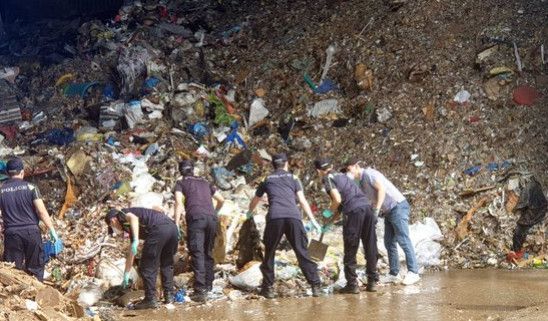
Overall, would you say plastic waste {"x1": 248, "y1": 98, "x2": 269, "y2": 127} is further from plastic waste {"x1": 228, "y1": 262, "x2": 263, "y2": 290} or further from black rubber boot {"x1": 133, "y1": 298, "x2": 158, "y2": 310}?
black rubber boot {"x1": 133, "y1": 298, "x2": 158, "y2": 310}

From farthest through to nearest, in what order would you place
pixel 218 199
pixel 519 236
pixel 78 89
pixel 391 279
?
pixel 78 89
pixel 519 236
pixel 391 279
pixel 218 199

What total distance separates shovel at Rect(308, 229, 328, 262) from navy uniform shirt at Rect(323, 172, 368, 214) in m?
0.54

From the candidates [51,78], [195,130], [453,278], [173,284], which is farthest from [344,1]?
[173,284]

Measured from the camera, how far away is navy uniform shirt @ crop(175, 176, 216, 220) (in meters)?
7.78

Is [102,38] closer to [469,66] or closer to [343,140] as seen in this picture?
[343,140]

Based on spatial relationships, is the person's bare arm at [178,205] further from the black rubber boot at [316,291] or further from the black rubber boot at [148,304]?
the black rubber boot at [316,291]

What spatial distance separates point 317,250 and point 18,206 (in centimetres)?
314

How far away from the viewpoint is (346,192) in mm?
7855

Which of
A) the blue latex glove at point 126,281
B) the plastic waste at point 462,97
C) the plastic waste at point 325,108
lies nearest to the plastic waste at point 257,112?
the plastic waste at point 325,108

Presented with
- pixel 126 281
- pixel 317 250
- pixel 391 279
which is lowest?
pixel 391 279

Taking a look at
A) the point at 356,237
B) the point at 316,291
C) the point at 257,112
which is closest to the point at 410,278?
the point at 356,237

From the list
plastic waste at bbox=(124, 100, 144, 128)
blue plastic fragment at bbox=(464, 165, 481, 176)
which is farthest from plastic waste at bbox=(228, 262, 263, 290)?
plastic waste at bbox=(124, 100, 144, 128)

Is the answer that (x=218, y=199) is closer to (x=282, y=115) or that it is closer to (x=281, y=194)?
(x=281, y=194)

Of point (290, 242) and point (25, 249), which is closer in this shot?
point (25, 249)
